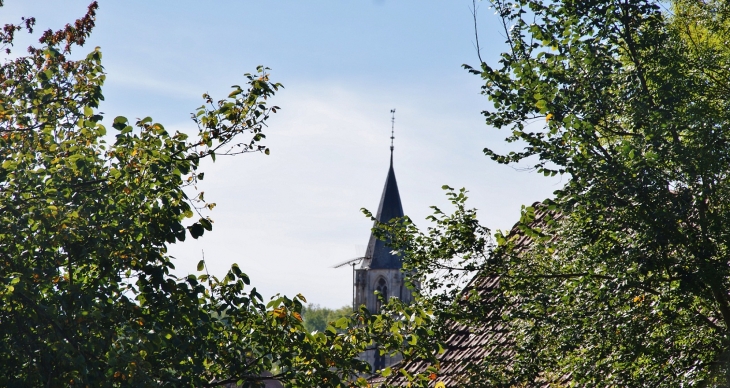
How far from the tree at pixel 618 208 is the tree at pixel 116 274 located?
6.04 ft

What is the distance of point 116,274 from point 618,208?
3668mm

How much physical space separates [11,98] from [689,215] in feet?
16.5

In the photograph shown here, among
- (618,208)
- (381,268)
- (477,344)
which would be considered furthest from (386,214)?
(618,208)

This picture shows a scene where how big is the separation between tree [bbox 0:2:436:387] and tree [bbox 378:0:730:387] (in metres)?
1.84

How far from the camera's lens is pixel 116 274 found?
490 cm

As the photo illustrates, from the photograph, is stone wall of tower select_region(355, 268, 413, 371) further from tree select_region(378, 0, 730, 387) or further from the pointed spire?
tree select_region(378, 0, 730, 387)

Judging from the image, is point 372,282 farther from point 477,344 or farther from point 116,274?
point 116,274

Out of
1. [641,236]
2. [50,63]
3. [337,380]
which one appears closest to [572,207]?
[641,236]

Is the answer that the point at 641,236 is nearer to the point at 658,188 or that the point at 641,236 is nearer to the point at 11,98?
the point at 658,188

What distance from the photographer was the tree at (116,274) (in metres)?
4.39

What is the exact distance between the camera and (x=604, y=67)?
22.4 feet

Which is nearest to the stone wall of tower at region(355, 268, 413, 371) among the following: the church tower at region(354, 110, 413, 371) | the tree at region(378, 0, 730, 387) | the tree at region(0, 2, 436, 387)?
the church tower at region(354, 110, 413, 371)

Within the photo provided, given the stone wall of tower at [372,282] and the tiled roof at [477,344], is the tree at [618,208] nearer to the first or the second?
the tiled roof at [477,344]

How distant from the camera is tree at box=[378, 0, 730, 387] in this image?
6105mm
